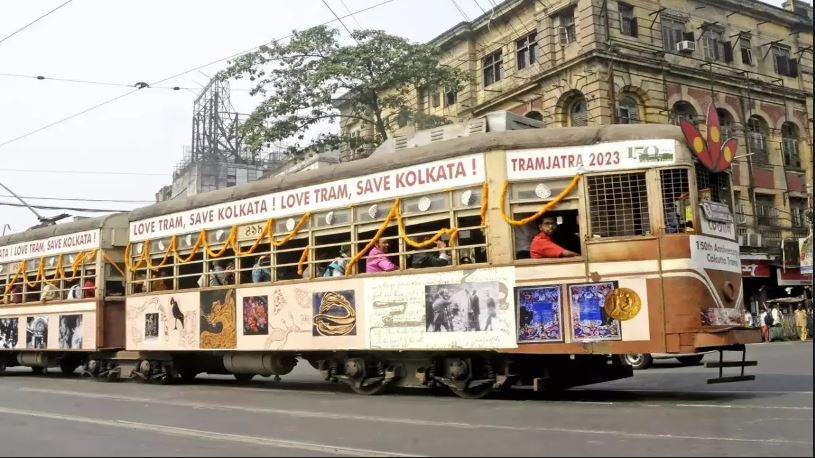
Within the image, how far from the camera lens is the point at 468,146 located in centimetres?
1009

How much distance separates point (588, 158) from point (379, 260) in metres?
3.14

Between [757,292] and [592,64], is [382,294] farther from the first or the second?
[757,292]

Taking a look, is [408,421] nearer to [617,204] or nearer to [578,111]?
[617,204]

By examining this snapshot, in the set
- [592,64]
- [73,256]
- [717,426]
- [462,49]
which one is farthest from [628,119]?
[717,426]

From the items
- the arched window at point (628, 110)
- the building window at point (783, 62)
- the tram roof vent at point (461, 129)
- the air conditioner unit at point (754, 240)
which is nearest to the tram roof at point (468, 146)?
the tram roof vent at point (461, 129)

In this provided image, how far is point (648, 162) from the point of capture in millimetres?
9250

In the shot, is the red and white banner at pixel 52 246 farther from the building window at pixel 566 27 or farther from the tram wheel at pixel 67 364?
the building window at pixel 566 27

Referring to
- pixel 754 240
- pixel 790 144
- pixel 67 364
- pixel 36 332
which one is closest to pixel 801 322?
pixel 754 240

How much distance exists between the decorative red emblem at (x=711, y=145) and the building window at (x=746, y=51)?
25727 millimetres

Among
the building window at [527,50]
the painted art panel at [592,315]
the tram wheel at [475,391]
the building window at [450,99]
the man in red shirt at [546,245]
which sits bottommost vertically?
the tram wheel at [475,391]

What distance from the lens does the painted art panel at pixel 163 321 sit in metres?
13.3

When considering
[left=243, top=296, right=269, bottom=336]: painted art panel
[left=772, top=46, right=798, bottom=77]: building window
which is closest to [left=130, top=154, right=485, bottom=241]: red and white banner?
[left=243, top=296, right=269, bottom=336]: painted art panel

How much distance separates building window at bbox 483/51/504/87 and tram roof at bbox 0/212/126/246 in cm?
2044

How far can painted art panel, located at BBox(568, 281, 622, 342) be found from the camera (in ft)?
29.6
